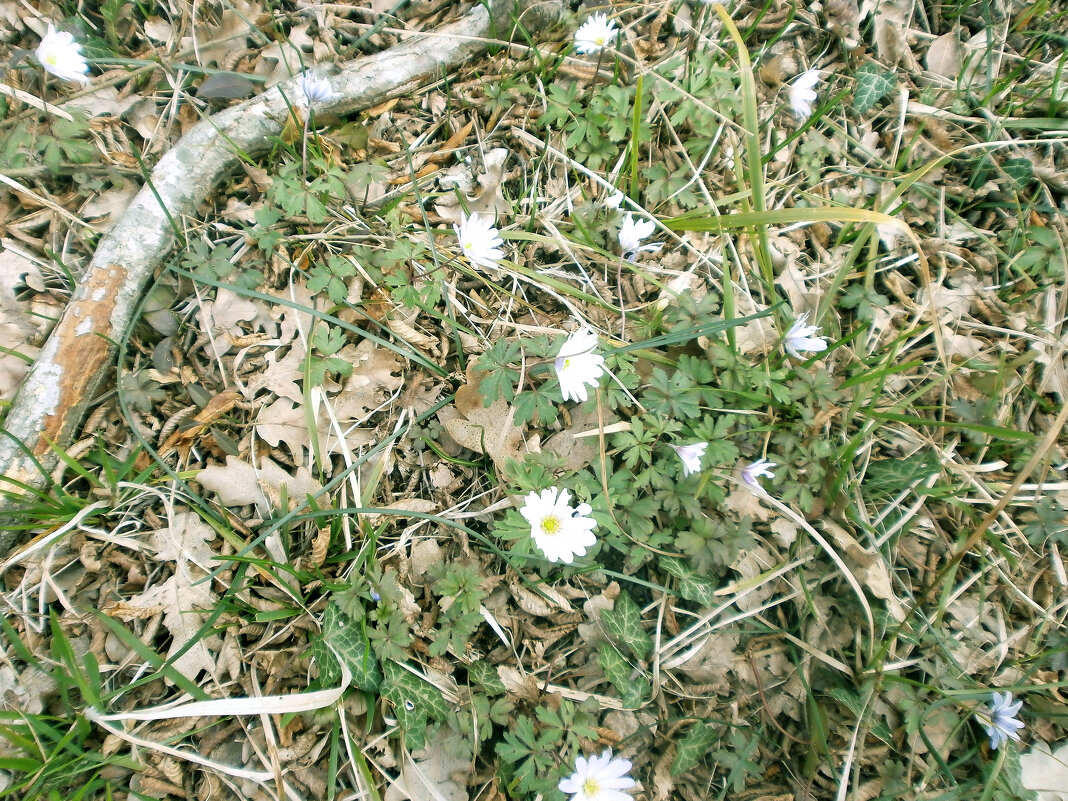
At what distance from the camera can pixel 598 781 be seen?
1.67 metres

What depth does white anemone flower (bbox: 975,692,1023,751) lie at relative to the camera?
181 cm

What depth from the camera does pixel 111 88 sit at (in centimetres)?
233

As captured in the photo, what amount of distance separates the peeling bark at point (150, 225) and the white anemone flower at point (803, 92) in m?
1.01

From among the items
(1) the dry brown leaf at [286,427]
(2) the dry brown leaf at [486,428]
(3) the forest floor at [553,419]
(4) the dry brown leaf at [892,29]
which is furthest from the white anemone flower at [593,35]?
(1) the dry brown leaf at [286,427]

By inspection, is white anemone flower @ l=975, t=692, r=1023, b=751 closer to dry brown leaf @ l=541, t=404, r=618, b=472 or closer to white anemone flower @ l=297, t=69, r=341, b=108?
dry brown leaf @ l=541, t=404, r=618, b=472

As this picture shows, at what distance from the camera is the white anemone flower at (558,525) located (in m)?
1.74

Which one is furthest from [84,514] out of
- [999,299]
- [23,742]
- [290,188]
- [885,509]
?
[999,299]

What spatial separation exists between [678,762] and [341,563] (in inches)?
48.8

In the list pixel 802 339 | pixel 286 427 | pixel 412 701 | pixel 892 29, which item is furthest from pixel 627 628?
pixel 892 29

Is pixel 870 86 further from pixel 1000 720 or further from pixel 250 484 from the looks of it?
pixel 250 484

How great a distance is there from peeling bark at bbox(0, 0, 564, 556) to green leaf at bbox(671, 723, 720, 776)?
2209mm

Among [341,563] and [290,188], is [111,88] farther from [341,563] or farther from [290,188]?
[341,563]

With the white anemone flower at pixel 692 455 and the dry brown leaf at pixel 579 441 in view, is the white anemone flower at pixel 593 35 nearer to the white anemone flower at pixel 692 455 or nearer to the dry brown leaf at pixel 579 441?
the dry brown leaf at pixel 579 441

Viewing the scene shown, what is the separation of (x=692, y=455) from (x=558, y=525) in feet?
1.63
